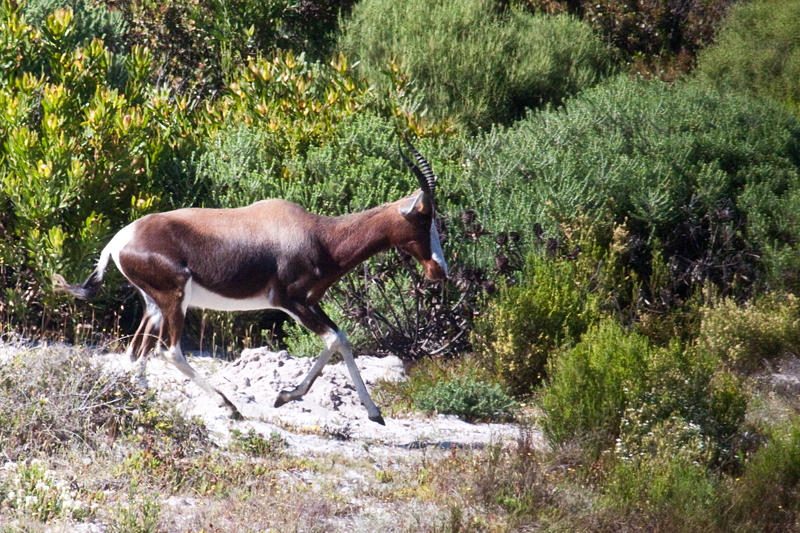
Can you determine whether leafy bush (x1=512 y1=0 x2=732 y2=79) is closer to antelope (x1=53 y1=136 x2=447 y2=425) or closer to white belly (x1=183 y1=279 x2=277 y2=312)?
antelope (x1=53 y1=136 x2=447 y2=425)

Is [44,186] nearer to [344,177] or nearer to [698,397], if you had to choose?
[344,177]

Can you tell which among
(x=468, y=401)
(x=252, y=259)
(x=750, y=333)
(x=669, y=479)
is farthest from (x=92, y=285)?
(x=750, y=333)

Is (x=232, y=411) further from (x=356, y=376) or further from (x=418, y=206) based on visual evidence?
(x=418, y=206)

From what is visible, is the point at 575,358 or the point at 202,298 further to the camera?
the point at 575,358

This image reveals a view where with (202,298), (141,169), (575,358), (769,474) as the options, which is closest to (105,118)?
(141,169)

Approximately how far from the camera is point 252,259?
6590 mm

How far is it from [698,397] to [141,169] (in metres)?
6.49

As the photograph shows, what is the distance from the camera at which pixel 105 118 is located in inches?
365

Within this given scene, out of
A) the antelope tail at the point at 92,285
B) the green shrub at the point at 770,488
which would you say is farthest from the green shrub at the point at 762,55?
the antelope tail at the point at 92,285

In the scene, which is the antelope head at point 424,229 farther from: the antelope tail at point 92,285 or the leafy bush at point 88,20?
the leafy bush at point 88,20

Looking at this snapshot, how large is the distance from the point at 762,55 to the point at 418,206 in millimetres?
9944

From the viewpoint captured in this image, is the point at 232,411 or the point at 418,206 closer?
the point at 418,206

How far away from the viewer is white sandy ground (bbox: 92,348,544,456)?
6.84m

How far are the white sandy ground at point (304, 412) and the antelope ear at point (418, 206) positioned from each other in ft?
5.83
